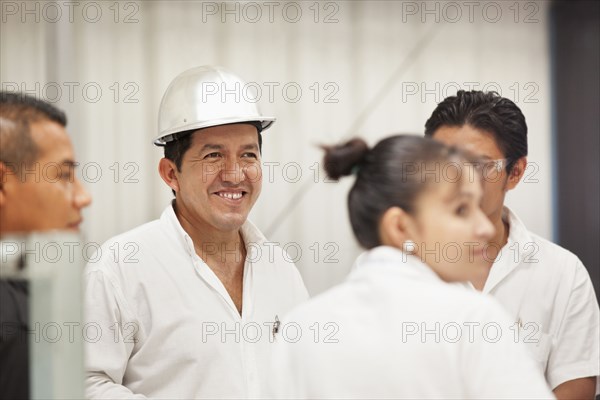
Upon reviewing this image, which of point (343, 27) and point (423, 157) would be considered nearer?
point (423, 157)

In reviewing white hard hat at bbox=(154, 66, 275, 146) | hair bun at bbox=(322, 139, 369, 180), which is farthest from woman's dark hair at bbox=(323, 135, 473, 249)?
white hard hat at bbox=(154, 66, 275, 146)

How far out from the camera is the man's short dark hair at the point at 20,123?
896 mm

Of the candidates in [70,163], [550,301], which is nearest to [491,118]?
[550,301]

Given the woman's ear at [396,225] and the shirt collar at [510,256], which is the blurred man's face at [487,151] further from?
the woman's ear at [396,225]

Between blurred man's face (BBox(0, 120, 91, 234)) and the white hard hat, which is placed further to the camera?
the white hard hat

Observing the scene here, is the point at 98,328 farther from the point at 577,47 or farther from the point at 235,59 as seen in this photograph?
the point at 577,47

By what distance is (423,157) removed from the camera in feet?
3.06

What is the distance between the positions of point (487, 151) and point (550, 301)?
0.27 m

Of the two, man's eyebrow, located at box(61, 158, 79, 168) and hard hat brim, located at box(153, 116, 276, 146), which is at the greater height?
hard hat brim, located at box(153, 116, 276, 146)

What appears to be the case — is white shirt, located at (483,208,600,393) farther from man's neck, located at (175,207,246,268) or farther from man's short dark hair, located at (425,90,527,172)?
man's neck, located at (175,207,246,268)

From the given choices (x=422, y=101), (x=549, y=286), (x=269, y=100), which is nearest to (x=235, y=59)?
(x=269, y=100)

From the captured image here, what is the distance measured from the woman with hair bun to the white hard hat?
400 mm

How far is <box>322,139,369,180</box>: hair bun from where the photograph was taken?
972mm

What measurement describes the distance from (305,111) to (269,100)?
0.09m
